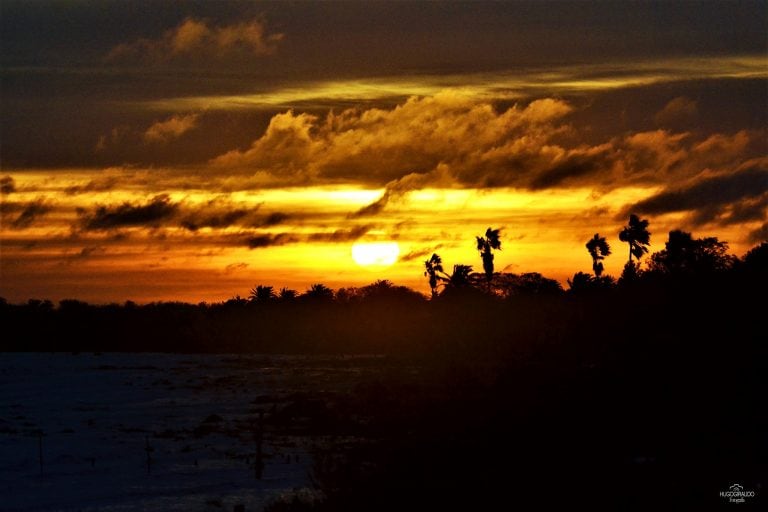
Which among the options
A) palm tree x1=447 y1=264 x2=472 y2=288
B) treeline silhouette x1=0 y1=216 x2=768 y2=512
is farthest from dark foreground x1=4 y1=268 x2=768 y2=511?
palm tree x1=447 y1=264 x2=472 y2=288

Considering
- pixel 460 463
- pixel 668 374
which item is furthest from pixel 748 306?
pixel 460 463

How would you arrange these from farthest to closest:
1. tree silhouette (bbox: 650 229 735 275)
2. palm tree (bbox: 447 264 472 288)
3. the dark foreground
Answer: palm tree (bbox: 447 264 472 288) < tree silhouette (bbox: 650 229 735 275) < the dark foreground

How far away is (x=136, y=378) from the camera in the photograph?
79.1 metres

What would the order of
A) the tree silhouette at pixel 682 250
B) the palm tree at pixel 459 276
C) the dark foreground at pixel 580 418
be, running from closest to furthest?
the dark foreground at pixel 580 418
the tree silhouette at pixel 682 250
the palm tree at pixel 459 276

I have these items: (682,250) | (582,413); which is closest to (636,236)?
(682,250)

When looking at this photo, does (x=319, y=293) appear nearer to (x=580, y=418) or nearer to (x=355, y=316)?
(x=355, y=316)

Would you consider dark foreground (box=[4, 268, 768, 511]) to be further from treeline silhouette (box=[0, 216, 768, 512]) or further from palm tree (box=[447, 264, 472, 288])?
palm tree (box=[447, 264, 472, 288])

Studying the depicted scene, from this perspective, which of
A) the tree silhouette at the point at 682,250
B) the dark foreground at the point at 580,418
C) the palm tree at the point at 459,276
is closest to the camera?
the dark foreground at the point at 580,418

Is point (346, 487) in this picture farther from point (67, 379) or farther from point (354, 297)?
point (354, 297)

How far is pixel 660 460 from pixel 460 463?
4824 mm

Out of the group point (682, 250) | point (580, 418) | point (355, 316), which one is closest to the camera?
point (580, 418)

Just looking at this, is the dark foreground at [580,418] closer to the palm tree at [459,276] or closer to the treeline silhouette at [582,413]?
the treeline silhouette at [582,413]

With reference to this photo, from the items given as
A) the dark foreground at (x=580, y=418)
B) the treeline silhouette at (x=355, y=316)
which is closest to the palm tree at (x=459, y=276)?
the treeline silhouette at (x=355, y=316)

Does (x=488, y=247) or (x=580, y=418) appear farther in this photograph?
(x=488, y=247)
